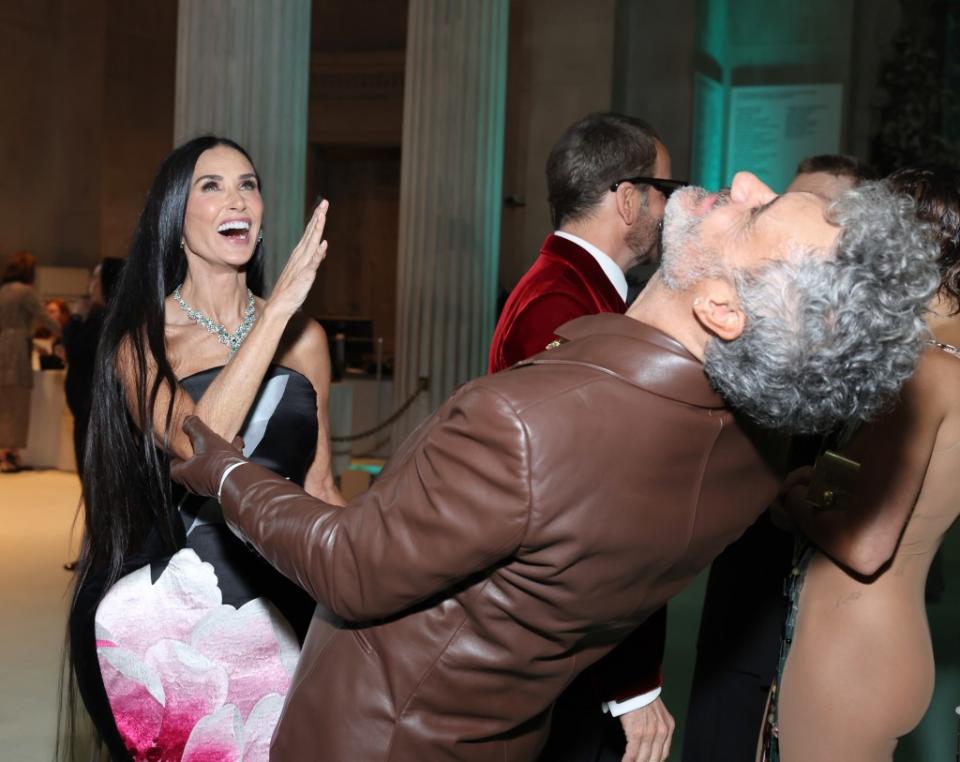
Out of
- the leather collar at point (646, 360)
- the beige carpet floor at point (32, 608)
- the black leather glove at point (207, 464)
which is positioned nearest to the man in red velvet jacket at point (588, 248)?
the black leather glove at point (207, 464)

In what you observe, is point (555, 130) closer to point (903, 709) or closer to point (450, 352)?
point (450, 352)

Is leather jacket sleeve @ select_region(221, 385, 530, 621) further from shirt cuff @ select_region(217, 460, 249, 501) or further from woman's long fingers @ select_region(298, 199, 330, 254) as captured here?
woman's long fingers @ select_region(298, 199, 330, 254)

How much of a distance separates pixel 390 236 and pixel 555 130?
10.8 meters

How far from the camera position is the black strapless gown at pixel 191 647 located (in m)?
2.69

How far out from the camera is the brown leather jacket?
5.05 feet

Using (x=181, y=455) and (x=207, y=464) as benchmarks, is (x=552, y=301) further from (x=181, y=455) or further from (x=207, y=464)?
(x=207, y=464)

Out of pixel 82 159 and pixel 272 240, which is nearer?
pixel 272 240

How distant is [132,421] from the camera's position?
2.94m

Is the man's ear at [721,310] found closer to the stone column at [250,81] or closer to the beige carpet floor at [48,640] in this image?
the beige carpet floor at [48,640]

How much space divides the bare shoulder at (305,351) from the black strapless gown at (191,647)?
53 cm

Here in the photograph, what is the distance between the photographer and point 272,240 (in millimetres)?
8188

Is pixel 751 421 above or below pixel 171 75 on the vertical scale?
below

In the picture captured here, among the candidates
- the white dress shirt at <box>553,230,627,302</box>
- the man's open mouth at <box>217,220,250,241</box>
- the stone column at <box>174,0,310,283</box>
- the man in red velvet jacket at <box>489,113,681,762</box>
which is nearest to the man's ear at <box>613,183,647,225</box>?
the man in red velvet jacket at <box>489,113,681,762</box>

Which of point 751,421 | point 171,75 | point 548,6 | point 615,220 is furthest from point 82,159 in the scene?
point 751,421
